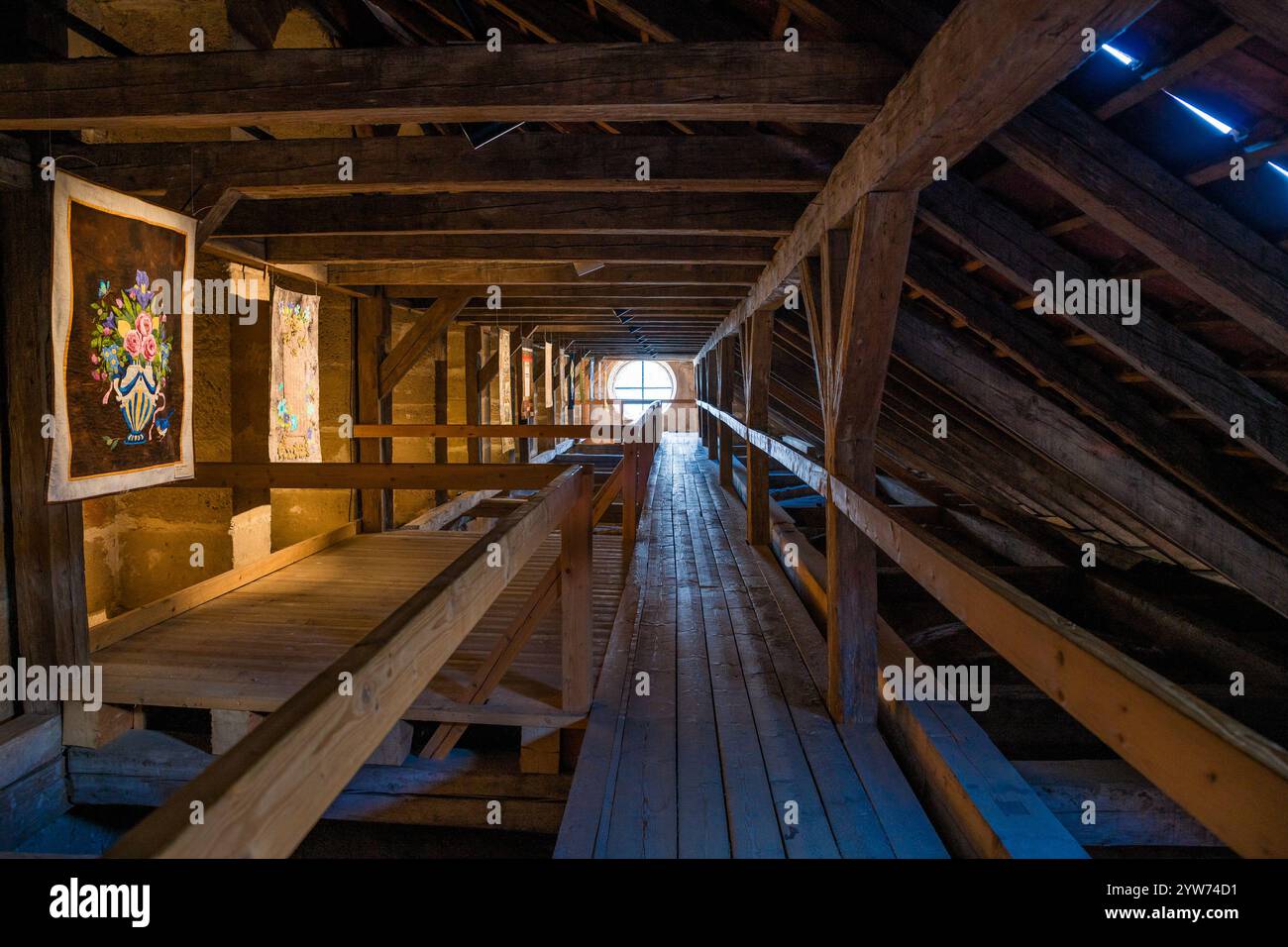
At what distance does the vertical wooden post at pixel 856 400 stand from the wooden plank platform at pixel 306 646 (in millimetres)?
1324

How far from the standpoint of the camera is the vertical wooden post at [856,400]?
2.80m

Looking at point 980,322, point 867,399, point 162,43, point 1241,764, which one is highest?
point 162,43

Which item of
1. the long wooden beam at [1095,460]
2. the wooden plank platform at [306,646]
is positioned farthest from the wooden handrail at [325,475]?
the long wooden beam at [1095,460]

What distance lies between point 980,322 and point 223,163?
3.98m

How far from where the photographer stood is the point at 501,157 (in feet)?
11.5

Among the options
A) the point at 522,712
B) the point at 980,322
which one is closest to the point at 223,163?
the point at 522,712

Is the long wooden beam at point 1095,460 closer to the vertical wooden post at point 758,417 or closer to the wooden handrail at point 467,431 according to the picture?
the vertical wooden post at point 758,417

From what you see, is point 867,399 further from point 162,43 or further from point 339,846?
point 162,43

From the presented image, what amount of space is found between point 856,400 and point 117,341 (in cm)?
329

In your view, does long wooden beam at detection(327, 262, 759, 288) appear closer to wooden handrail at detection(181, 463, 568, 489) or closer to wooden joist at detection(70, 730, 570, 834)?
wooden handrail at detection(181, 463, 568, 489)

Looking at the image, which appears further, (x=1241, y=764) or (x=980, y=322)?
(x=980, y=322)

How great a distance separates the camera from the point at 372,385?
7480 millimetres

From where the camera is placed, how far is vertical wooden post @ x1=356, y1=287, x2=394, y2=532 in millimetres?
7398

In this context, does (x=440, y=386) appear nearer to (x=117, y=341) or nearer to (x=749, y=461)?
(x=749, y=461)
